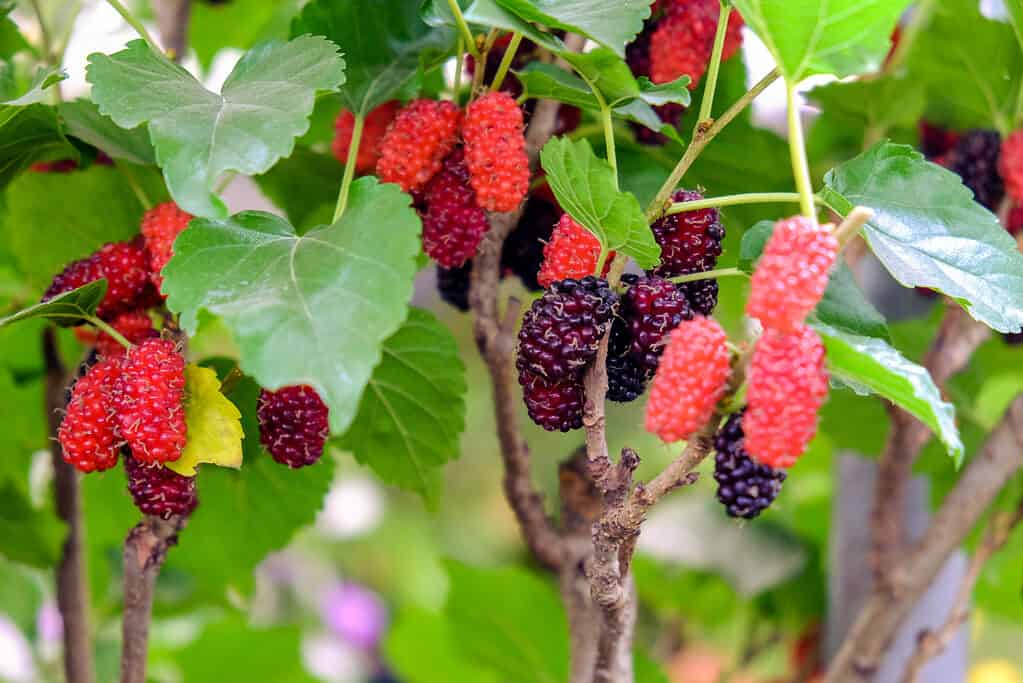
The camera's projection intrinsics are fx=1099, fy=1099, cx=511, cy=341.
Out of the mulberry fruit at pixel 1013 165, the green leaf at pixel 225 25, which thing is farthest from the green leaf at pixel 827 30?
the green leaf at pixel 225 25

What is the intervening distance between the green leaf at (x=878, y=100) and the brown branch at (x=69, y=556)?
0.62 meters

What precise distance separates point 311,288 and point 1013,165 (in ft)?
1.84

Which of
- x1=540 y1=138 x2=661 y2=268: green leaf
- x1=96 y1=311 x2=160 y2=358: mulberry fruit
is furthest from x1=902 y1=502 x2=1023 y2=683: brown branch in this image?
x1=96 y1=311 x2=160 y2=358: mulberry fruit

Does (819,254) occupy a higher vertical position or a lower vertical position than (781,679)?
higher

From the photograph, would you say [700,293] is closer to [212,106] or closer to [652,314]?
[652,314]

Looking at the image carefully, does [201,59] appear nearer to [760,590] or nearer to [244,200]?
[760,590]

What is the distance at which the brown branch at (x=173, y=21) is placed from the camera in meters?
0.94

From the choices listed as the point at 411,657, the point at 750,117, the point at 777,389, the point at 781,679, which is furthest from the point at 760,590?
the point at 777,389

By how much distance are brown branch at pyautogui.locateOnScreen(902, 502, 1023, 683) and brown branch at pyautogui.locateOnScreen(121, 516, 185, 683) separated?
56 cm

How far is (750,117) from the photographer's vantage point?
78cm

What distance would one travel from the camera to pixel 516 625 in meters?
1.02

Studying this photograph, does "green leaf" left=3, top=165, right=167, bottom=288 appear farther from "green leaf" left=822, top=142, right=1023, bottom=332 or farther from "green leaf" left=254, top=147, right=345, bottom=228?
"green leaf" left=822, top=142, right=1023, bottom=332

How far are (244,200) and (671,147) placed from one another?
82.6 inches

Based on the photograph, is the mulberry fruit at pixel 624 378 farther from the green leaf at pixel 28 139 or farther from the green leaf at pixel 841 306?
the green leaf at pixel 28 139
